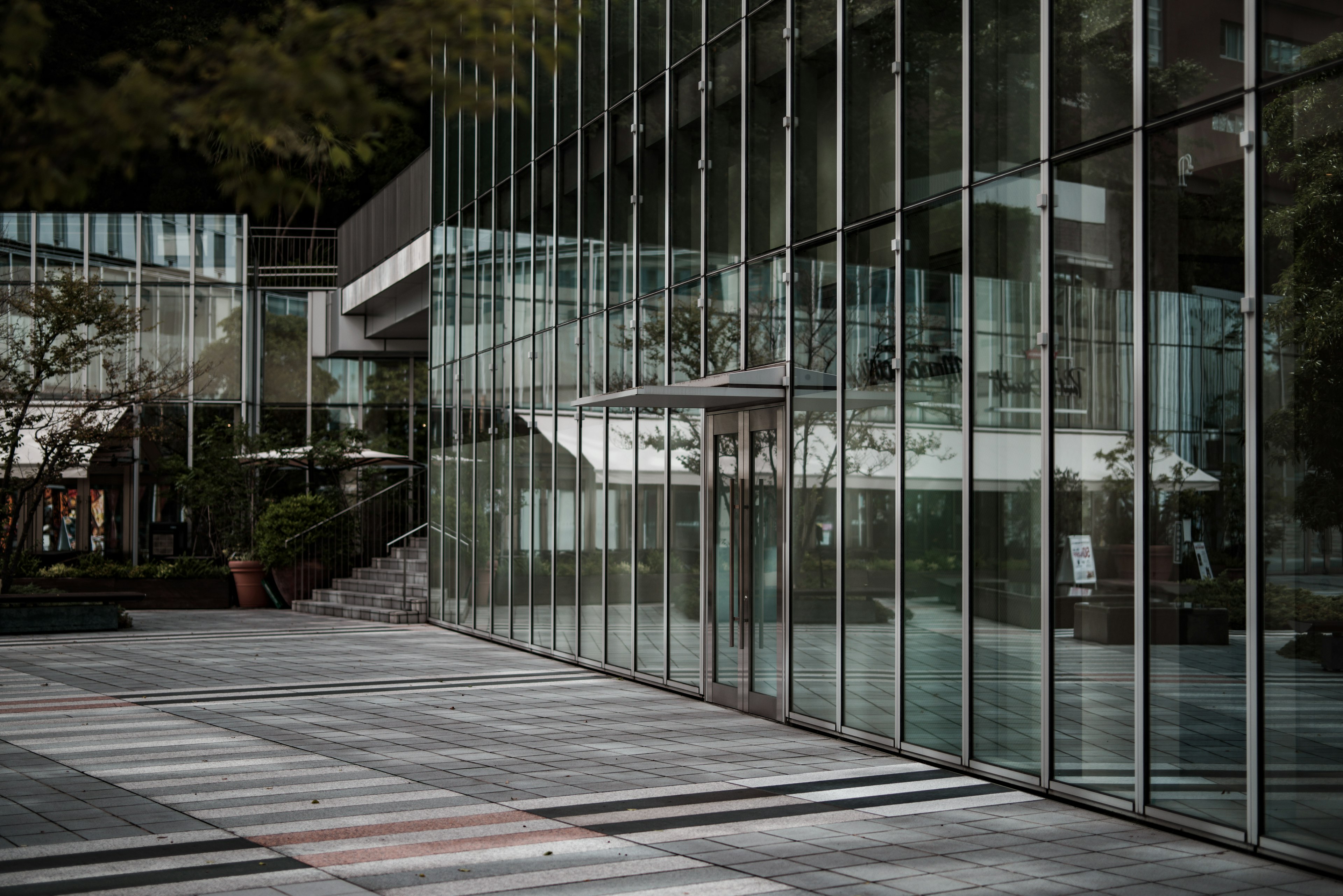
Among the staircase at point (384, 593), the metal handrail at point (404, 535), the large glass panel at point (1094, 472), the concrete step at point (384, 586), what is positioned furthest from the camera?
the metal handrail at point (404, 535)

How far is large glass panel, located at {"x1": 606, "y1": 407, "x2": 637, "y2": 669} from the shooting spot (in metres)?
14.4

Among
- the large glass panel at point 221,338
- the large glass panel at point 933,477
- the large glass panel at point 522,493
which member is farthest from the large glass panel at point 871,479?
the large glass panel at point 221,338

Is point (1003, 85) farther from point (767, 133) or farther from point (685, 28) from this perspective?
point (685, 28)

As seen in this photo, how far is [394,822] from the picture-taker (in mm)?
7465

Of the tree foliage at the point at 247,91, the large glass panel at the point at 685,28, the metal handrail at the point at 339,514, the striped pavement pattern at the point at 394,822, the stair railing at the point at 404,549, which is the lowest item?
the striped pavement pattern at the point at 394,822

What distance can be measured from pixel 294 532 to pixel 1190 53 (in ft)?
67.7

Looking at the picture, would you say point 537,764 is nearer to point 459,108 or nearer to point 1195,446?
point 1195,446

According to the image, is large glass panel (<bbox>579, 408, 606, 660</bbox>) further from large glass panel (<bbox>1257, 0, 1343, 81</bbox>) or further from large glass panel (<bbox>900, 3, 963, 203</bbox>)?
large glass panel (<bbox>1257, 0, 1343, 81</bbox>)

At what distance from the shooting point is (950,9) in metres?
9.30

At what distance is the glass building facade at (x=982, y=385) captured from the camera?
670 centimetres

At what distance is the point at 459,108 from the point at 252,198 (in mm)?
680

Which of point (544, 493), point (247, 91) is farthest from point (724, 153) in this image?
point (247, 91)

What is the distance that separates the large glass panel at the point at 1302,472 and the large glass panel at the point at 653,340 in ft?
24.4

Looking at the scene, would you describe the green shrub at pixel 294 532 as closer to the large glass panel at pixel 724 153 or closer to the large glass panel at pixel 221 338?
the large glass panel at pixel 221 338
